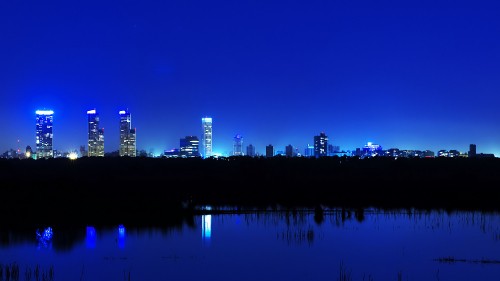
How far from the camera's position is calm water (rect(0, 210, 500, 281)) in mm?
22078

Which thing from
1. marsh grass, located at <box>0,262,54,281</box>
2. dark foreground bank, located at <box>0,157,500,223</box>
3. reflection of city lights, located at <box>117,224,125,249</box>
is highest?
dark foreground bank, located at <box>0,157,500,223</box>

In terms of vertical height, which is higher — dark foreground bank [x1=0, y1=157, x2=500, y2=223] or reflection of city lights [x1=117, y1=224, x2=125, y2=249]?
dark foreground bank [x1=0, y1=157, x2=500, y2=223]

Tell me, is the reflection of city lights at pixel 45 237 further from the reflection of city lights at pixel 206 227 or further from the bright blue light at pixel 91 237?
the reflection of city lights at pixel 206 227

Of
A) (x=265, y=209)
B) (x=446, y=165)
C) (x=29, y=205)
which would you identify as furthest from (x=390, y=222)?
(x=446, y=165)

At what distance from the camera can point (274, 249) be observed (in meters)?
26.2

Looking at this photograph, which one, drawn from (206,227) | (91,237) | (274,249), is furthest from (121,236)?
(274,249)

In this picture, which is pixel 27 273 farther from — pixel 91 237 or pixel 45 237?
pixel 91 237

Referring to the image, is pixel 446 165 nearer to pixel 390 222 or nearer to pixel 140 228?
pixel 390 222

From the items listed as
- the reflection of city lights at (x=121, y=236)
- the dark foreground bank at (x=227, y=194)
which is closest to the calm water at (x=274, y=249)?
the reflection of city lights at (x=121, y=236)

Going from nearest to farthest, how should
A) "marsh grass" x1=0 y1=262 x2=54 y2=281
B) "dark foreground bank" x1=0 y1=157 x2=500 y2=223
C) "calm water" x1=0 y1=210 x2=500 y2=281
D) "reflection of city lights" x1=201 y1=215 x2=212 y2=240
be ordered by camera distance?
"marsh grass" x1=0 y1=262 x2=54 y2=281 → "calm water" x1=0 y1=210 x2=500 y2=281 → "reflection of city lights" x1=201 y1=215 x2=212 y2=240 → "dark foreground bank" x1=0 y1=157 x2=500 y2=223

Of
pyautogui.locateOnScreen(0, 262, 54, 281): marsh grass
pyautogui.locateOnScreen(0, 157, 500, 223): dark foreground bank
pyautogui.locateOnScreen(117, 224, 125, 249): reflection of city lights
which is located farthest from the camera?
pyautogui.locateOnScreen(0, 157, 500, 223): dark foreground bank

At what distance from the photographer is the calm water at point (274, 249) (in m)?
22.1

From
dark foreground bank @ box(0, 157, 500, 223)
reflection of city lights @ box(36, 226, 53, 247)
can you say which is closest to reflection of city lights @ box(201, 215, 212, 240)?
dark foreground bank @ box(0, 157, 500, 223)

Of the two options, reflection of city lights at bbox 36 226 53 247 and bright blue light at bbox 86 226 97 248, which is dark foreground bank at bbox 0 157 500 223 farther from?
reflection of city lights at bbox 36 226 53 247
